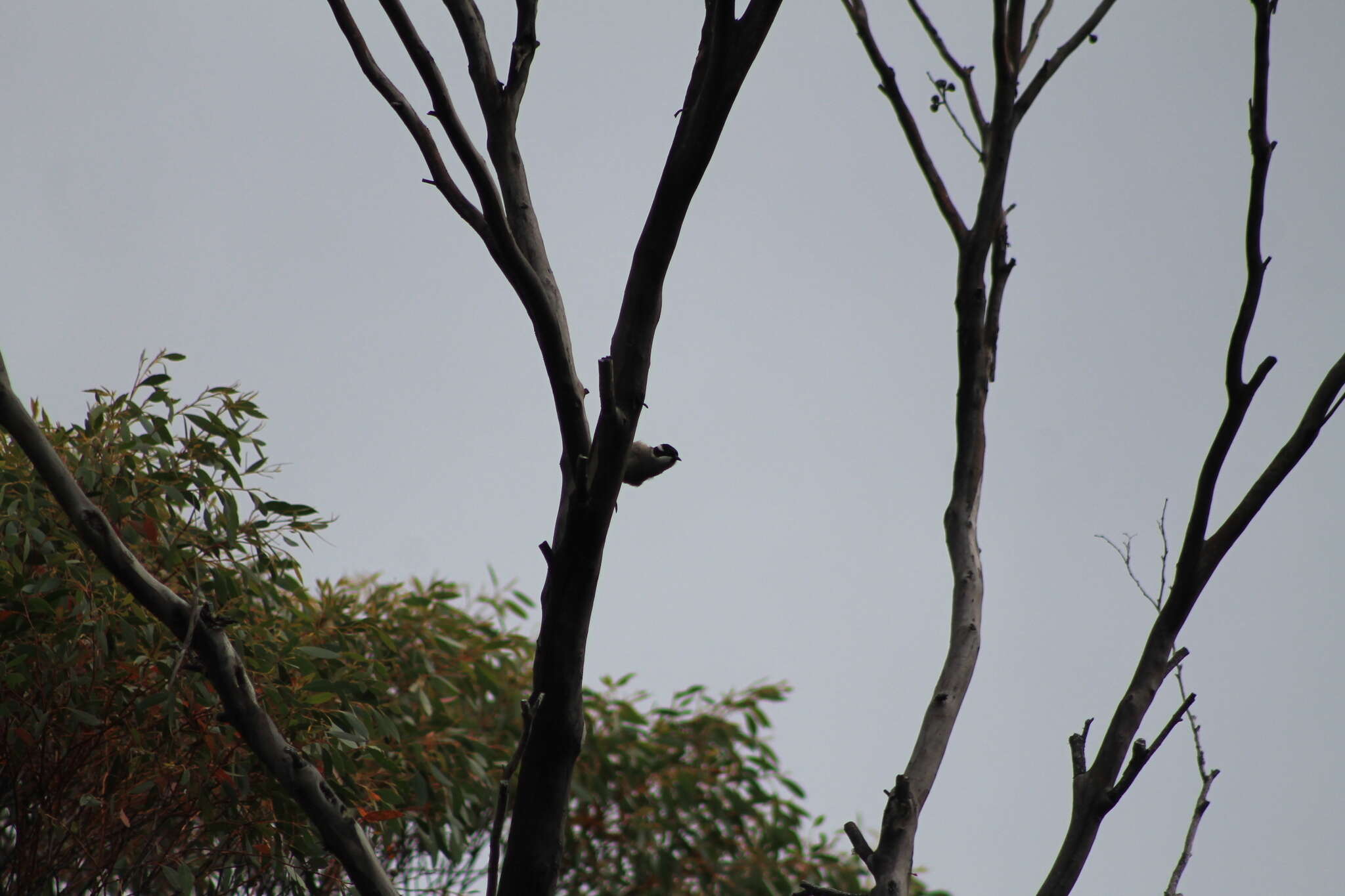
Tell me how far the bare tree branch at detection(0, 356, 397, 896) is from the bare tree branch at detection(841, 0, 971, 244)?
140cm

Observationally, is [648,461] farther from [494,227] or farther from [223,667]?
[223,667]

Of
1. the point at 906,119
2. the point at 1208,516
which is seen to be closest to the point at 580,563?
the point at 1208,516

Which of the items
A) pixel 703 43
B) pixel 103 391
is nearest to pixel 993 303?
pixel 703 43

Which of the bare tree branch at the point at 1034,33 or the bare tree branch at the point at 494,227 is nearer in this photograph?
the bare tree branch at the point at 494,227

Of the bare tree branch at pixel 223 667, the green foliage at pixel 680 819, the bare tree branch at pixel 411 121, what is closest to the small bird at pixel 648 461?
the bare tree branch at pixel 411 121

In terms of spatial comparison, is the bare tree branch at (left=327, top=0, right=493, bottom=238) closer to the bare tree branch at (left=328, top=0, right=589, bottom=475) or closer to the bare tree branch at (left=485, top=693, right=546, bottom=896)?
the bare tree branch at (left=328, top=0, right=589, bottom=475)

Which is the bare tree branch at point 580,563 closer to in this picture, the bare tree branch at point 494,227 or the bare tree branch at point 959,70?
the bare tree branch at point 494,227

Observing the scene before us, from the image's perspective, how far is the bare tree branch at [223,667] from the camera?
115 centimetres

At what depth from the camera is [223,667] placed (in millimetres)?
1171

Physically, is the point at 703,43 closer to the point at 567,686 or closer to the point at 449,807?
the point at 567,686

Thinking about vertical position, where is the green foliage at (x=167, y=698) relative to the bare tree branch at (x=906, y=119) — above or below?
below

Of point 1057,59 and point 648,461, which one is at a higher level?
point 1057,59

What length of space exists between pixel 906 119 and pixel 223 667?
158cm

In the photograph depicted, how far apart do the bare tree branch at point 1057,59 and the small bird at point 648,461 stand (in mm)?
1000
